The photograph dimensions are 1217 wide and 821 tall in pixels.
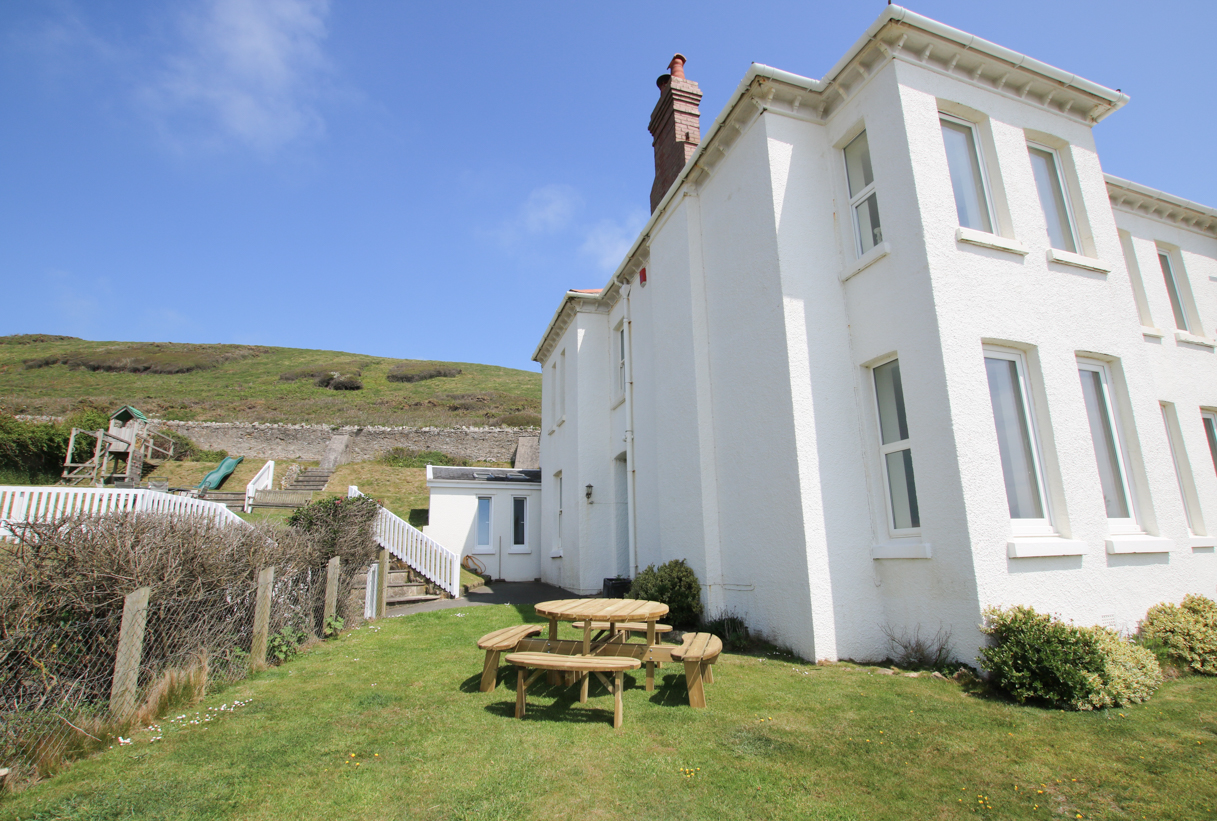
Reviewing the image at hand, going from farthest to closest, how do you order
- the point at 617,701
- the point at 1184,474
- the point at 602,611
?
the point at 1184,474
the point at 602,611
the point at 617,701

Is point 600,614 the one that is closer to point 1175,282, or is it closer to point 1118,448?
point 1118,448

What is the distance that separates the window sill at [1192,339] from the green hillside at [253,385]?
119 feet

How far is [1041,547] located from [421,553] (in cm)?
1217

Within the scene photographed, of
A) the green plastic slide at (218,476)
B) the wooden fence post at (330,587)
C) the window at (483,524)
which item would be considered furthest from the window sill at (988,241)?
the green plastic slide at (218,476)

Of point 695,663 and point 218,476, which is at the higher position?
point 218,476

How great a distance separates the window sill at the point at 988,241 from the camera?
6578 mm

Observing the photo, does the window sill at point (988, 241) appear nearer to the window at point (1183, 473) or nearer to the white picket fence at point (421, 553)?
the window at point (1183, 473)

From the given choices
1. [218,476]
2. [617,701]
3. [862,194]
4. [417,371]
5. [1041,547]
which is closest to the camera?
[617,701]

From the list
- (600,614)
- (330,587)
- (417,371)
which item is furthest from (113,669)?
(417,371)

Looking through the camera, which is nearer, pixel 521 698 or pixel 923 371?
pixel 521 698

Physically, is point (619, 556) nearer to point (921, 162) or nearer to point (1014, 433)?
point (1014, 433)

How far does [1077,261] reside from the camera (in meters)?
7.31

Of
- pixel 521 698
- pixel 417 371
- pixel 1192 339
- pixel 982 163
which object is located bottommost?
pixel 521 698

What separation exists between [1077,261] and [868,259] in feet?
8.88
